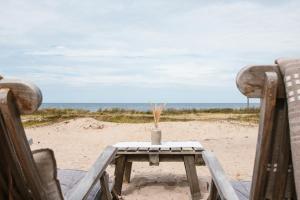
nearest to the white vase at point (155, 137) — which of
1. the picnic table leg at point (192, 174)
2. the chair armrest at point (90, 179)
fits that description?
the picnic table leg at point (192, 174)

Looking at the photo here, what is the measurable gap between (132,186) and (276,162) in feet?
12.9

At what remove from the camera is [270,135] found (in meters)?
1.61

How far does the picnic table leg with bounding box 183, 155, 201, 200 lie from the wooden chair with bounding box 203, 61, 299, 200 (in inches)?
116

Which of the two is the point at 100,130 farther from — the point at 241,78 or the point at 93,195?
the point at 241,78

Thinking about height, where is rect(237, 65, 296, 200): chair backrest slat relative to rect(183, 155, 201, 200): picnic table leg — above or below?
above

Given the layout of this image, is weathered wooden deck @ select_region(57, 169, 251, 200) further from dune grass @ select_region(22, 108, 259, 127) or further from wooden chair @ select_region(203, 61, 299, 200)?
dune grass @ select_region(22, 108, 259, 127)

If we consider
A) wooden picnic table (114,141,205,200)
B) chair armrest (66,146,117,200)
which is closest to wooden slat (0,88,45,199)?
chair armrest (66,146,117,200)

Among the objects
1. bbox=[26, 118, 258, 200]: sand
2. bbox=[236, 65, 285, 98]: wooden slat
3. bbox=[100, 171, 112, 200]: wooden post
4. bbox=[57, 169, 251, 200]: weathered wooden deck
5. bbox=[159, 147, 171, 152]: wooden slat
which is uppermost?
bbox=[236, 65, 285, 98]: wooden slat

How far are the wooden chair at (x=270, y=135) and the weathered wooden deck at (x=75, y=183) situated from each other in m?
0.91

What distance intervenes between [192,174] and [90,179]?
214cm

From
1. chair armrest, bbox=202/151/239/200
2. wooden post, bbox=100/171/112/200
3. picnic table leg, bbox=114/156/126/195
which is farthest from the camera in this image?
picnic table leg, bbox=114/156/126/195

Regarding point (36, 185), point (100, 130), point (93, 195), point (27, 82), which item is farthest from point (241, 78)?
point (100, 130)

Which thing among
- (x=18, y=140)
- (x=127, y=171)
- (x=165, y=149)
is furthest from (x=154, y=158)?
(x=18, y=140)

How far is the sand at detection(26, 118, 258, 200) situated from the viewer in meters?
5.45
